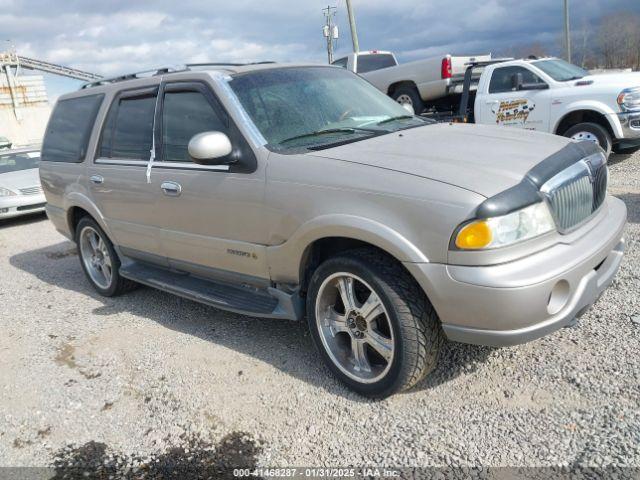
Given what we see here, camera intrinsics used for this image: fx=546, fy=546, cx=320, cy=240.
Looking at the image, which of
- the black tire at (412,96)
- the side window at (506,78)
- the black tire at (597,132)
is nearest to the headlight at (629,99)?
the black tire at (597,132)

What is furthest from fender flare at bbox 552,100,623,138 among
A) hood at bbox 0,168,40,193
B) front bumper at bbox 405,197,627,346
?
hood at bbox 0,168,40,193

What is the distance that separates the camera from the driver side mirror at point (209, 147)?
10.8 ft

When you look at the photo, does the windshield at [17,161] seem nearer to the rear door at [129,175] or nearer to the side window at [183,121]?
the rear door at [129,175]

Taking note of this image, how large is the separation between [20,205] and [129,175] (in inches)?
255

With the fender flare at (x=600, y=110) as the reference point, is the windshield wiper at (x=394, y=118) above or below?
above

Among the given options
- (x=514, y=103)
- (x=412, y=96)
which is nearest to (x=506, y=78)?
(x=514, y=103)

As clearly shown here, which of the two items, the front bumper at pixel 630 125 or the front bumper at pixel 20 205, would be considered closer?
the front bumper at pixel 630 125

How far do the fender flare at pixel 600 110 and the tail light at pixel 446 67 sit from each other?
3.80 metres

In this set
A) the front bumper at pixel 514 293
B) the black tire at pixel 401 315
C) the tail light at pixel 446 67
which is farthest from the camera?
the tail light at pixel 446 67

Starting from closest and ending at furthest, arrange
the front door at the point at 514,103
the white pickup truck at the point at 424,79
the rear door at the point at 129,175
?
the rear door at the point at 129,175 → the front door at the point at 514,103 → the white pickup truck at the point at 424,79

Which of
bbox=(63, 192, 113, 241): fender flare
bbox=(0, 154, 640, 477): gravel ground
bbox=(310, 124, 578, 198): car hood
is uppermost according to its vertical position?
bbox=(310, 124, 578, 198): car hood

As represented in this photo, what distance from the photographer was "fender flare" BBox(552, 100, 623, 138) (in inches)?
321

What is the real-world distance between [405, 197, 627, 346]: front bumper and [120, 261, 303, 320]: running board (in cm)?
104

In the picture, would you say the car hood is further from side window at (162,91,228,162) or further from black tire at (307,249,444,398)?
side window at (162,91,228,162)
